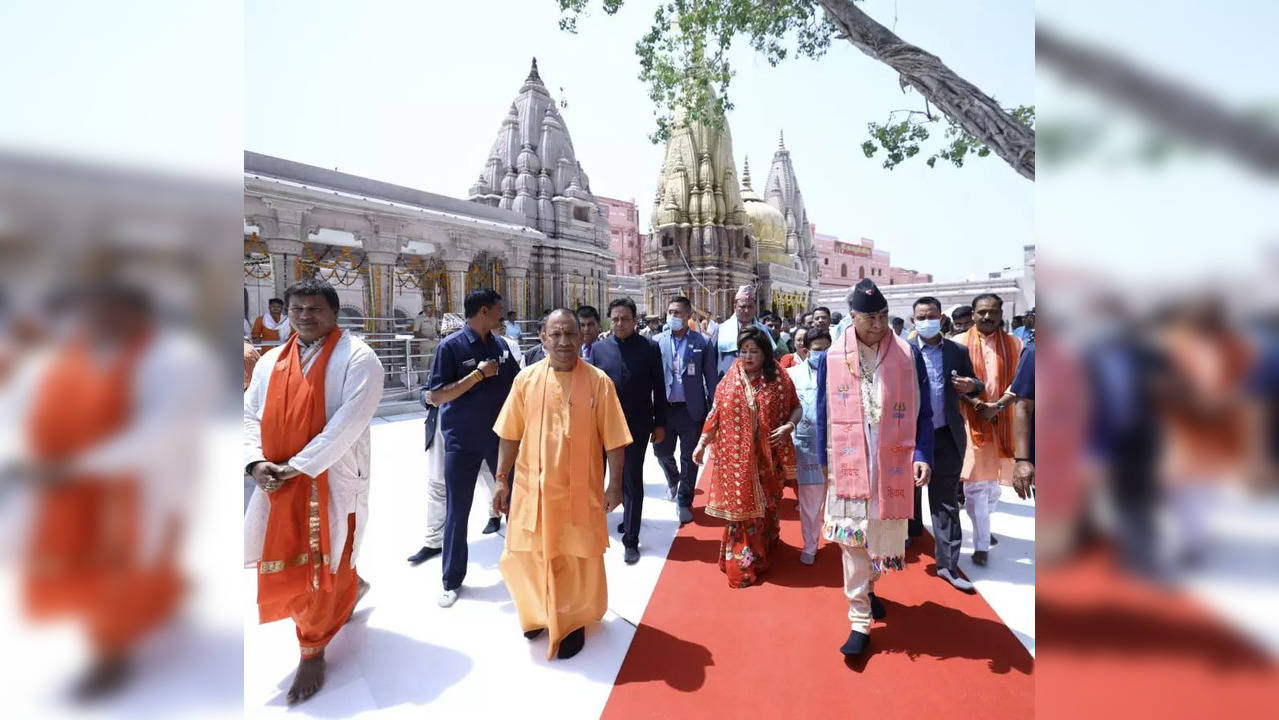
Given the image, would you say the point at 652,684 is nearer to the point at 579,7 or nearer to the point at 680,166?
the point at 579,7

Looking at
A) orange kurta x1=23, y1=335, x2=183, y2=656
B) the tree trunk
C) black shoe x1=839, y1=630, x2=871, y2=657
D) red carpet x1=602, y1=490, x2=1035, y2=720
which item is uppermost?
the tree trunk

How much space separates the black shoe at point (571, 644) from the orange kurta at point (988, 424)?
8.50 feet

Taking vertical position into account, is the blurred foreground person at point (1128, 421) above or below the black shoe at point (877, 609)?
above

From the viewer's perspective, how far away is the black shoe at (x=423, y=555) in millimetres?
3590

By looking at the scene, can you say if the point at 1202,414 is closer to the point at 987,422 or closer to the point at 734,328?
the point at 987,422

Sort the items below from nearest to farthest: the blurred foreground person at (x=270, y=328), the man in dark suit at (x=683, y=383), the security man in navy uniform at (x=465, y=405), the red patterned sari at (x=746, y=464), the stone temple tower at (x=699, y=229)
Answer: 1. the security man in navy uniform at (x=465, y=405)
2. the red patterned sari at (x=746, y=464)
3. the man in dark suit at (x=683, y=383)
4. the blurred foreground person at (x=270, y=328)
5. the stone temple tower at (x=699, y=229)

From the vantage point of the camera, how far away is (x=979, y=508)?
12.0 feet

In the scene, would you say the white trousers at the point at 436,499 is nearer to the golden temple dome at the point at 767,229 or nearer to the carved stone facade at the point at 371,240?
the carved stone facade at the point at 371,240

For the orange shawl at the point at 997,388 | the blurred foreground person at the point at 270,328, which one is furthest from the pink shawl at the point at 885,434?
the blurred foreground person at the point at 270,328

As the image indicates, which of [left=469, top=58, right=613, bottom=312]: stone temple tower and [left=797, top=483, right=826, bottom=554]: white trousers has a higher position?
[left=469, top=58, right=613, bottom=312]: stone temple tower

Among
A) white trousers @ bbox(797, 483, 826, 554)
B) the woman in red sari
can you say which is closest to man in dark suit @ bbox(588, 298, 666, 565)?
the woman in red sari

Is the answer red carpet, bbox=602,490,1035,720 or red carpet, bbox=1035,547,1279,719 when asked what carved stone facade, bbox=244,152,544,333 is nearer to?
red carpet, bbox=602,490,1035,720

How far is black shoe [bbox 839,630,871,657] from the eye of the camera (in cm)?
252

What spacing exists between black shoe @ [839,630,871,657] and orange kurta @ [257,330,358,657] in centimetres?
235
